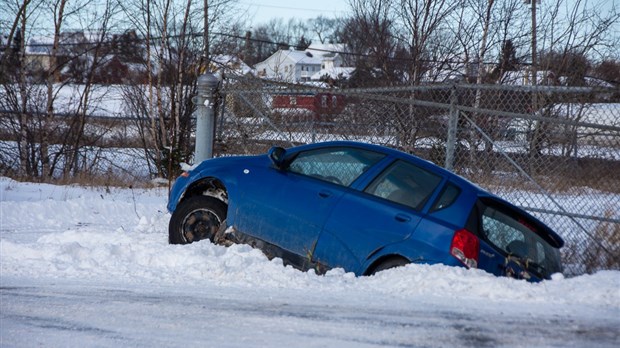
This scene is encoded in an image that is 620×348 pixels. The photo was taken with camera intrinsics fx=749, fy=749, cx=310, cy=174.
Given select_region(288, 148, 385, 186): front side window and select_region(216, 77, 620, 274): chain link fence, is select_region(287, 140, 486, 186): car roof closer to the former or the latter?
select_region(288, 148, 385, 186): front side window

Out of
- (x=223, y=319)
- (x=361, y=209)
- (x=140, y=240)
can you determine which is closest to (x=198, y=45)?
(x=140, y=240)

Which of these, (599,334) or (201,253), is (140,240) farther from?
(599,334)

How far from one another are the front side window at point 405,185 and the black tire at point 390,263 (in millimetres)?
489

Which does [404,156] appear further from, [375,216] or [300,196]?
[300,196]

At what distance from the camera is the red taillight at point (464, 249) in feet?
20.9

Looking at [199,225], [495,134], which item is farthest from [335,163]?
[495,134]

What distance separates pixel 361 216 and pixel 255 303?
1.45 metres

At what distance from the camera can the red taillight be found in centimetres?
638

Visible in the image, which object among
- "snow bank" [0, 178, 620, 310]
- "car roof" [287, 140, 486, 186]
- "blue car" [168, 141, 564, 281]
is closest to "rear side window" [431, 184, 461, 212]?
"blue car" [168, 141, 564, 281]

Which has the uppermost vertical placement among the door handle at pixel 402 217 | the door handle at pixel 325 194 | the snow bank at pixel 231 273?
the door handle at pixel 325 194

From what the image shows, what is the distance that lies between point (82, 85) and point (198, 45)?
16.6 feet

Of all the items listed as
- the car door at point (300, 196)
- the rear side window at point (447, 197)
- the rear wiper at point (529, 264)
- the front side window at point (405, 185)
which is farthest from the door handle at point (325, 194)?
the rear wiper at point (529, 264)

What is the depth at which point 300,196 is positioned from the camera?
7.24 meters

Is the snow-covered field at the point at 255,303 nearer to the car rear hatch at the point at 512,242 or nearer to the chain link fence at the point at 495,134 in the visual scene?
the car rear hatch at the point at 512,242
